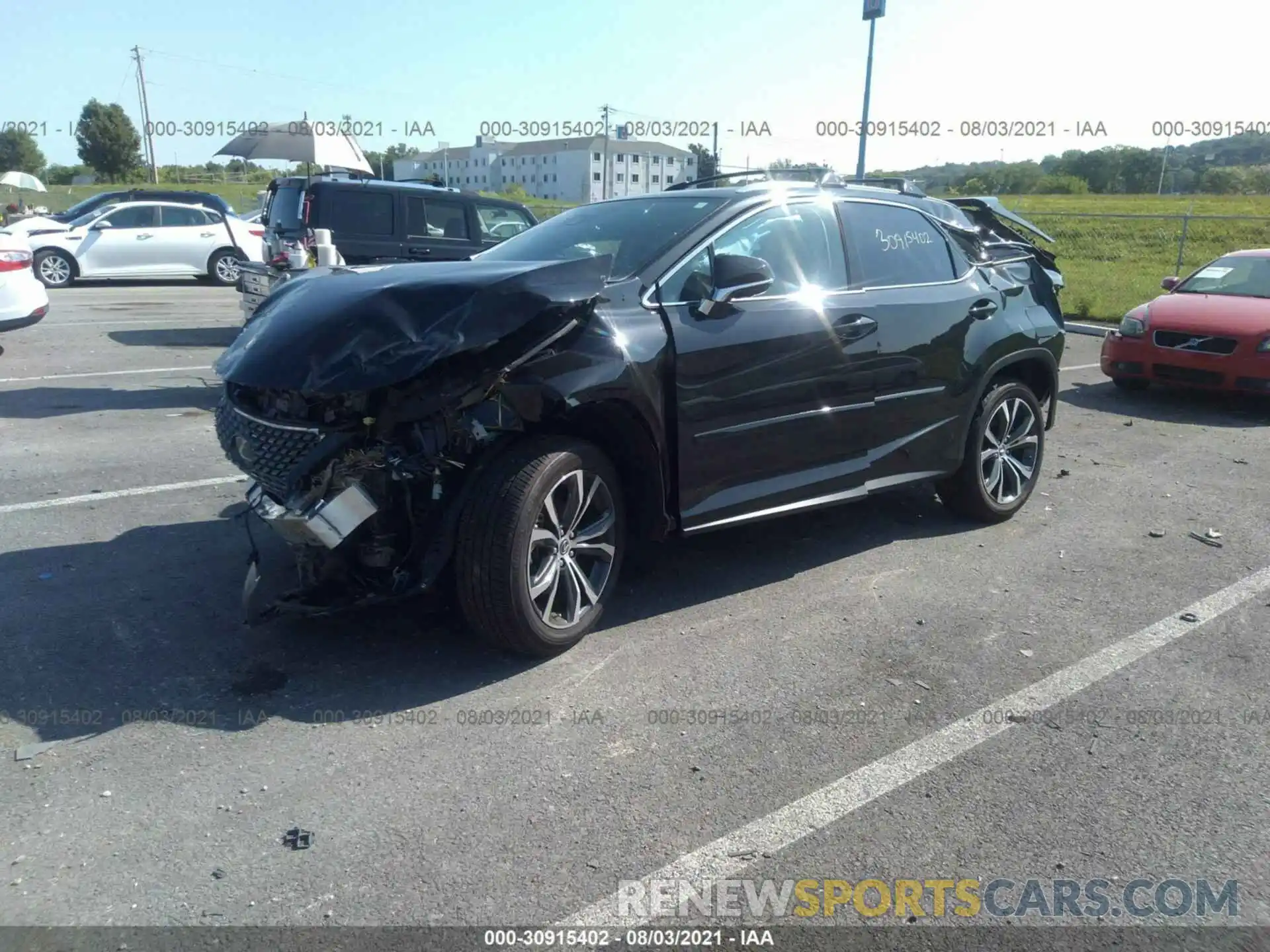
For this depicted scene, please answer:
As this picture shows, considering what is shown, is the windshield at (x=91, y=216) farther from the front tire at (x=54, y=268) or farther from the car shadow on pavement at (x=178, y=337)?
the car shadow on pavement at (x=178, y=337)

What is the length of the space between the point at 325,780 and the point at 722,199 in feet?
10.6

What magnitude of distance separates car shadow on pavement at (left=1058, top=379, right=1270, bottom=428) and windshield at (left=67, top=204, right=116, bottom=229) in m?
16.8

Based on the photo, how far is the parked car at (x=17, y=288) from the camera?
9.45 m

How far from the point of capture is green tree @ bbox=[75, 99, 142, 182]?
63.1 meters

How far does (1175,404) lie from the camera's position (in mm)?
10094

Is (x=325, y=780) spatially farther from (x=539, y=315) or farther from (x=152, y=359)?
(x=152, y=359)

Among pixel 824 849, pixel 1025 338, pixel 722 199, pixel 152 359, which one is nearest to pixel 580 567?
pixel 824 849

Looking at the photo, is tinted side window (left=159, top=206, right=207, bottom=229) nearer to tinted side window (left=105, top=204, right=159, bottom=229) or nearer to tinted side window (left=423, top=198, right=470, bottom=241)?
tinted side window (left=105, top=204, right=159, bottom=229)

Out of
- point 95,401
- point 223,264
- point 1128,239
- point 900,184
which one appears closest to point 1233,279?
point 900,184

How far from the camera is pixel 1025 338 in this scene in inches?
239

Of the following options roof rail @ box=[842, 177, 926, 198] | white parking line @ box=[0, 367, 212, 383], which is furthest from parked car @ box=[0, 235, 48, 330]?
roof rail @ box=[842, 177, 926, 198]

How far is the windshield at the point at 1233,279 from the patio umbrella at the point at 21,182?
47.4 m

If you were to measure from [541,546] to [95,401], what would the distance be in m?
6.29

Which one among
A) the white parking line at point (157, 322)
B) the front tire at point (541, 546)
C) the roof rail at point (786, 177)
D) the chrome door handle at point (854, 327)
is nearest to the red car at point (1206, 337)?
the roof rail at point (786, 177)
